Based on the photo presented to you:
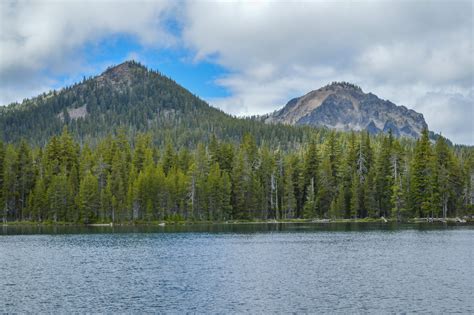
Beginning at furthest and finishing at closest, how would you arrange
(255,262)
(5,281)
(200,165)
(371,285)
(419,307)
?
(200,165) < (255,262) < (5,281) < (371,285) < (419,307)

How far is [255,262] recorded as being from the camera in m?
57.8

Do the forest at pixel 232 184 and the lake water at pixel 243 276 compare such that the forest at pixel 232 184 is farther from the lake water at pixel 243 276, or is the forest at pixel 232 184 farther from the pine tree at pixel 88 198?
the lake water at pixel 243 276

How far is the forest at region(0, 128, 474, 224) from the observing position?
129 m

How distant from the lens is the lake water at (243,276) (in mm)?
37162

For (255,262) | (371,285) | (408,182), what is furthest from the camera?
(408,182)

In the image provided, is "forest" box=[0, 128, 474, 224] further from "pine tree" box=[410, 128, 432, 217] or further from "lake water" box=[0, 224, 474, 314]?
"lake water" box=[0, 224, 474, 314]

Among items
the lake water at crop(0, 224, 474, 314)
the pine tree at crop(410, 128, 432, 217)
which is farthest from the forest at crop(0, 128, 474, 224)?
the lake water at crop(0, 224, 474, 314)

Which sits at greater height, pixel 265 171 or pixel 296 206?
pixel 265 171

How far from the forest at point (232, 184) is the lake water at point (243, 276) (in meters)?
49.0

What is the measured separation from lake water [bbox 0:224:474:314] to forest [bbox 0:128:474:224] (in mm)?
49021

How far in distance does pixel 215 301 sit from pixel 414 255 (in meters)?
30.2

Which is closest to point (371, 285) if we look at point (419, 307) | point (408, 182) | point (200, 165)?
point (419, 307)

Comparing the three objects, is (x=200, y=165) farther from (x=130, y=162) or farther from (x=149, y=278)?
(x=149, y=278)

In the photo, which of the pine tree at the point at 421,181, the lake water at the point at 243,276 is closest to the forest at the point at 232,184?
the pine tree at the point at 421,181
